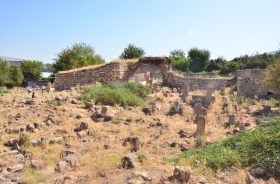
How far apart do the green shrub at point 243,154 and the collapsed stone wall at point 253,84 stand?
436 inches

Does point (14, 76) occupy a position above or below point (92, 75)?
above

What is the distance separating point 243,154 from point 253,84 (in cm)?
1247

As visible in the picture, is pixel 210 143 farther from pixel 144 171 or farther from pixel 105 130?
pixel 105 130

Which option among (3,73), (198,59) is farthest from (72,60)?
(198,59)

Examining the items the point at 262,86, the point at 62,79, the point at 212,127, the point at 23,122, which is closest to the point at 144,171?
the point at 212,127

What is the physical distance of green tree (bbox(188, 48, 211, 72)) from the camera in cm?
5172

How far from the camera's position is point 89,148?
5367mm

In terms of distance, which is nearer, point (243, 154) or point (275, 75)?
point (243, 154)

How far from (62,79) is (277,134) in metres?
17.2

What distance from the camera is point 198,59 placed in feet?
171

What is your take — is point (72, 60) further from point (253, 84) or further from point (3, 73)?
point (253, 84)

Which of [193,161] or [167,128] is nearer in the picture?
[193,161]

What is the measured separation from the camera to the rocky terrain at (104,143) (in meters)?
3.90

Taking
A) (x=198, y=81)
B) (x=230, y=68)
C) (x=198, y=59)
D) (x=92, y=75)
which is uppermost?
(x=198, y=59)
